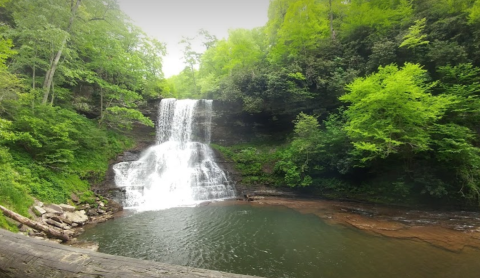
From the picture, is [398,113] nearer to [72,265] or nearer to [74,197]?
[72,265]

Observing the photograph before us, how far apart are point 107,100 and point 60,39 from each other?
28.6ft

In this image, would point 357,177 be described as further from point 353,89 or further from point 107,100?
point 107,100

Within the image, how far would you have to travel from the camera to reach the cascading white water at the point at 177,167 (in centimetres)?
1536

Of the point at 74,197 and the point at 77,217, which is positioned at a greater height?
the point at 74,197

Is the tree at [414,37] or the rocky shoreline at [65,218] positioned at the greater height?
the tree at [414,37]

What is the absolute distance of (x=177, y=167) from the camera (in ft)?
61.1

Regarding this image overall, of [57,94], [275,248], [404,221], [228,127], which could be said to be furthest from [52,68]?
[404,221]

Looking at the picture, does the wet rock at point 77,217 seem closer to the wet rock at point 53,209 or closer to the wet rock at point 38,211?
the wet rock at point 53,209

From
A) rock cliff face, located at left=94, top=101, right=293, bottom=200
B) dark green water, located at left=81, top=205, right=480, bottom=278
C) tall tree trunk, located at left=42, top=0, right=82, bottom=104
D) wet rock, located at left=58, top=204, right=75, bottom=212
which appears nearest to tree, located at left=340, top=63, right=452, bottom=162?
dark green water, located at left=81, top=205, right=480, bottom=278

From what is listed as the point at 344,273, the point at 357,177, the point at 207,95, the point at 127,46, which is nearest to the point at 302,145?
the point at 357,177

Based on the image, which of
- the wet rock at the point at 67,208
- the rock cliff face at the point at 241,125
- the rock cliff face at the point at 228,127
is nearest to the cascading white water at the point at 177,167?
the rock cliff face at the point at 228,127

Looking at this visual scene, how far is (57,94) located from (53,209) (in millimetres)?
10997

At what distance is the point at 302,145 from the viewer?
16.7m

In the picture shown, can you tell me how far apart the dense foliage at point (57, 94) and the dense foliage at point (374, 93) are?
9.67 metres
